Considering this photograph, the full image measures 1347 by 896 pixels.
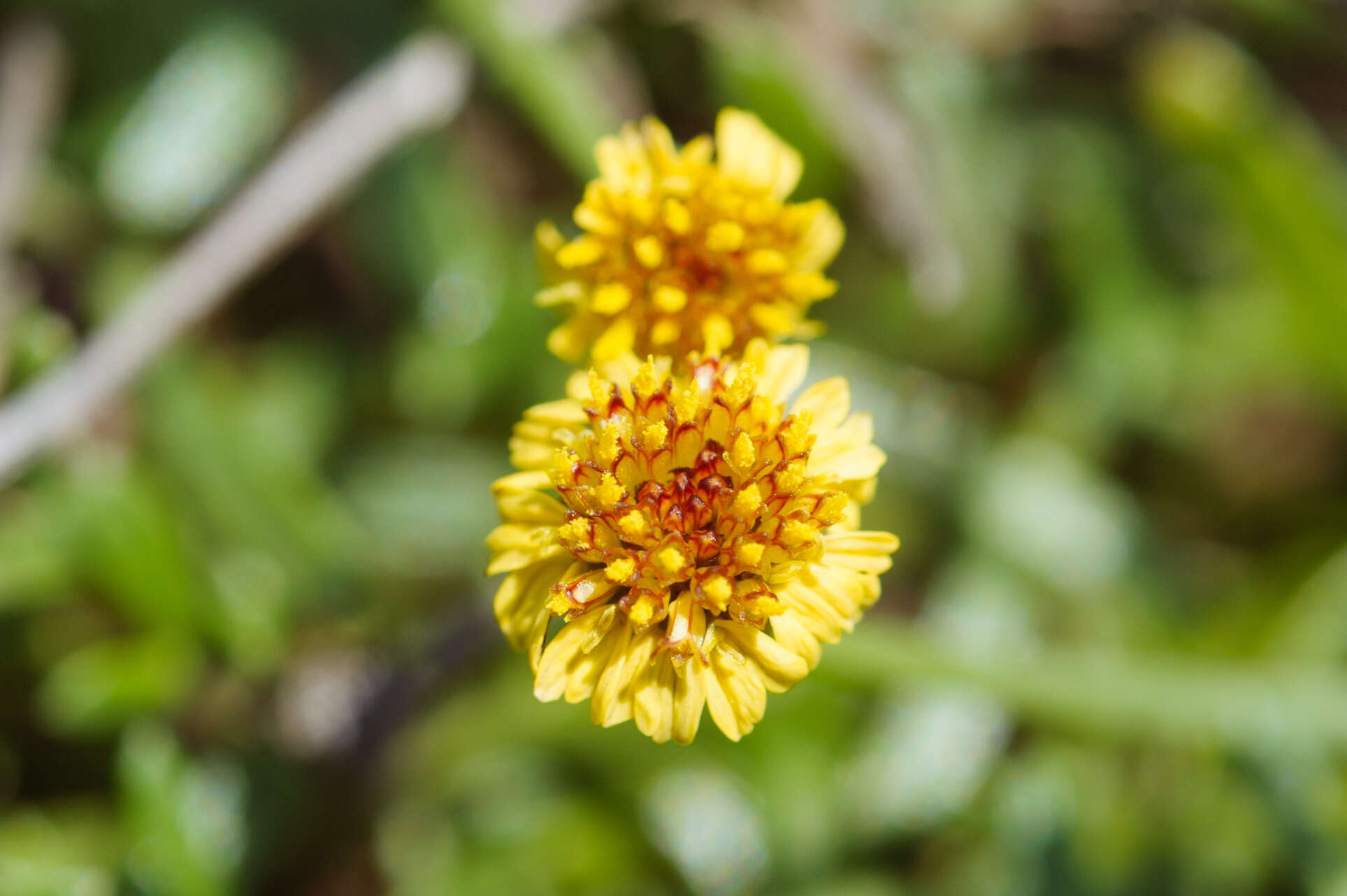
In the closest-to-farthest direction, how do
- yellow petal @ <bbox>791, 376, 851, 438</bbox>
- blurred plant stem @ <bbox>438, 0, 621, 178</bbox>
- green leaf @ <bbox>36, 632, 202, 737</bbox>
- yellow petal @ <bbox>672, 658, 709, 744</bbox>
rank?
yellow petal @ <bbox>672, 658, 709, 744</bbox>
yellow petal @ <bbox>791, 376, 851, 438</bbox>
green leaf @ <bbox>36, 632, 202, 737</bbox>
blurred plant stem @ <bbox>438, 0, 621, 178</bbox>

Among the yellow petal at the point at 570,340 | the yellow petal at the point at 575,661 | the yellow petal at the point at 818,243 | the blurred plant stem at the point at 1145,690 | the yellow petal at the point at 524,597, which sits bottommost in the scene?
the blurred plant stem at the point at 1145,690

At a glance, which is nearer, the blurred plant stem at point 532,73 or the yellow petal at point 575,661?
the yellow petal at point 575,661

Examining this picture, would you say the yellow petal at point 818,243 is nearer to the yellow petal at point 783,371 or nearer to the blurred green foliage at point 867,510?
the yellow petal at point 783,371

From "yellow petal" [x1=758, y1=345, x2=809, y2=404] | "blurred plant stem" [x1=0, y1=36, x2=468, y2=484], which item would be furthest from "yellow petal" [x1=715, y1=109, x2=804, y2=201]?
"blurred plant stem" [x1=0, y1=36, x2=468, y2=484]

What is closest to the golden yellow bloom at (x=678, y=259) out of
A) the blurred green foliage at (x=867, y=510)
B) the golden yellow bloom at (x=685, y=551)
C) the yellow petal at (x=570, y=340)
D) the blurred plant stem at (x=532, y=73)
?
the yellow petal at (x=570, y=340)

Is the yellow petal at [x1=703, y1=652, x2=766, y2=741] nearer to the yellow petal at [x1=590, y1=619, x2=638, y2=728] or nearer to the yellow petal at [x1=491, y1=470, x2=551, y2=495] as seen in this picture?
the yellow petal at [x1=590, y1=619, x2=638, y2=728]

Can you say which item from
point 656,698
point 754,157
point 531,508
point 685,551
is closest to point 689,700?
point 656,698

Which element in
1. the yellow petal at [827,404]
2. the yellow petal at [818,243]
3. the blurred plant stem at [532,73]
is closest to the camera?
the yellow petal at [827,404]

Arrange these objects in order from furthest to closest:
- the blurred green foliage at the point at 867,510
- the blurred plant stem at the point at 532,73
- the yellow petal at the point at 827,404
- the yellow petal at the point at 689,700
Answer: the blurred plant stem at the point at 532,73
the blurred green foliage at the point at 867,510
the yellow petal at the point at 827,404
the yellow petal at the point at 689,700
